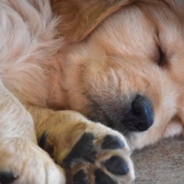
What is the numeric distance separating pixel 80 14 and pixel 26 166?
83 cm

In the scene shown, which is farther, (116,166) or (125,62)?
(125,62)

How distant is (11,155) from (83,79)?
547mm

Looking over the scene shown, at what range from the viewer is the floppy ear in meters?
1.53

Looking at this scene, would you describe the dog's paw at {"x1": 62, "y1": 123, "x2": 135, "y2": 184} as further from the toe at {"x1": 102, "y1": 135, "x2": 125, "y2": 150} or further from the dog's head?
the dog's head

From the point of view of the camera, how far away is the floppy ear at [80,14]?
153 cm

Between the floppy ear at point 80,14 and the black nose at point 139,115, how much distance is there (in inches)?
16.7

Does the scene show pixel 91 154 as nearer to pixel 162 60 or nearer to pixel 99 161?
pixel 99 161

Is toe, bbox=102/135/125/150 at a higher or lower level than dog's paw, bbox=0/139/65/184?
lower

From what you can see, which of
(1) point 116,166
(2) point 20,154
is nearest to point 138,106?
(1) point 116,166

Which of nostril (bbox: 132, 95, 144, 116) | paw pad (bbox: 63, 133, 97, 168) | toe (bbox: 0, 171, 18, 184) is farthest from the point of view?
nostril (bbox: 132, 95, 144, 116)

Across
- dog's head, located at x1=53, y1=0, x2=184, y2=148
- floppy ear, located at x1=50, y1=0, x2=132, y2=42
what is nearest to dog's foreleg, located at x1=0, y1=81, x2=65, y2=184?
dog's head, located at x1=53, y1=0, x2=184, y2=148

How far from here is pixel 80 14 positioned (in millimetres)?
1578

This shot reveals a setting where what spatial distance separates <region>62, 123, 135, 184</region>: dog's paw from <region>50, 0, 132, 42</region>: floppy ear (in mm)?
588

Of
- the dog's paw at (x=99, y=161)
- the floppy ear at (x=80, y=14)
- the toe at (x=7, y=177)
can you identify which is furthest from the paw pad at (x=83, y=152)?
the floppy ear at (x=80, y=14)
